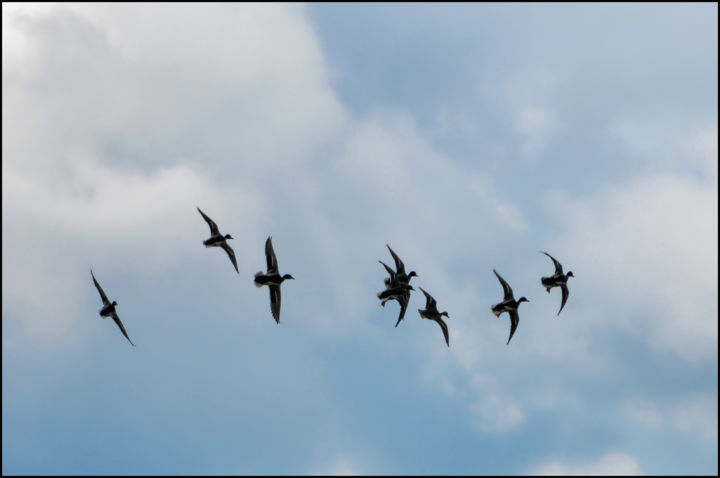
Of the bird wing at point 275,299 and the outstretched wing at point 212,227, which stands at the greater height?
the outstretched wing at point 212,227

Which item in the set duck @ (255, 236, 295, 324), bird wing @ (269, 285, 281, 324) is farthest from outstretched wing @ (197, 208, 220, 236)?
bird wing @ (269, 285, 281, 324)

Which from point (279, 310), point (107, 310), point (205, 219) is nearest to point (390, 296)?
point (279, 310)

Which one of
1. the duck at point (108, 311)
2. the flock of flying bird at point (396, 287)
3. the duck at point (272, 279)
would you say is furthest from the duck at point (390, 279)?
the duck at point (108, 311)

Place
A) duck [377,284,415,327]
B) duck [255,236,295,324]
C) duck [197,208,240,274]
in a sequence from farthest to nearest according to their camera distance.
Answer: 1. duck [377,284,415,327]
2. duck [197,208,240,274]
3. duck [255,236,295,324]

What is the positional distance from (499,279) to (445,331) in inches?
279

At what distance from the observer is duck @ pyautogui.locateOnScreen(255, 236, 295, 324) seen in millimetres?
67688

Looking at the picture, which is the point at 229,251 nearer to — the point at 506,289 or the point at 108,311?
the point at 108,311

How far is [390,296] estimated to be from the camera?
7475 centimetres

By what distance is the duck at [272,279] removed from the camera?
67688mm

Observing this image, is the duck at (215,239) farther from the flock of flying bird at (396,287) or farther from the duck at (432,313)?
the duck at (432,313)

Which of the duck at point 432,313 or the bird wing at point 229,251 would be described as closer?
the bird wing at point 229,251

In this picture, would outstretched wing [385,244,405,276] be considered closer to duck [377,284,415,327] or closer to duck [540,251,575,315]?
duck [377,284,415,327]

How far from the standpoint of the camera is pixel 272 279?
223 feet

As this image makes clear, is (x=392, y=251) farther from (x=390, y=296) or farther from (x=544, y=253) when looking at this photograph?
(x=544, y=253)
